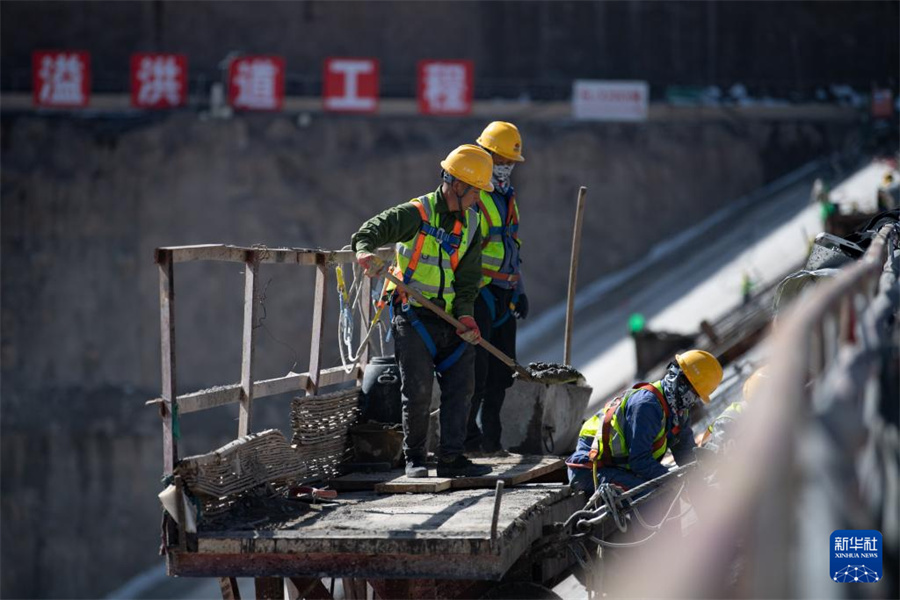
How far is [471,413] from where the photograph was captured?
7.75m

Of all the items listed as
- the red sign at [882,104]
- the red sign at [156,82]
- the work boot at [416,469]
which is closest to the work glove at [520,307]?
the work boot at [416,469]

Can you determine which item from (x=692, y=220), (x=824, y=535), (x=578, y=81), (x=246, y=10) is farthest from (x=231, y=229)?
(x=824, y=535)

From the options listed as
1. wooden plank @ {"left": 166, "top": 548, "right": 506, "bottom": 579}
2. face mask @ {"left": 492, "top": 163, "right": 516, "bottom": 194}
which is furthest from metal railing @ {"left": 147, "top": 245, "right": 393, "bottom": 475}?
face mask @ {"left": 492, "top": 163, "right": 516, "bottom": 194}

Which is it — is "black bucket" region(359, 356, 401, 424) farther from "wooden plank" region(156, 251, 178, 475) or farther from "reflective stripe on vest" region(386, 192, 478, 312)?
"wooden plank" region(156, 251, 178, 475)

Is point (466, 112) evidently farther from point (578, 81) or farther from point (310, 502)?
point (310, 502)

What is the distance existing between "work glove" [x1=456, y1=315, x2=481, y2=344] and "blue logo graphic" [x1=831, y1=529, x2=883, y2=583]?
11.4ft

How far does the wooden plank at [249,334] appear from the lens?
6.10 metres

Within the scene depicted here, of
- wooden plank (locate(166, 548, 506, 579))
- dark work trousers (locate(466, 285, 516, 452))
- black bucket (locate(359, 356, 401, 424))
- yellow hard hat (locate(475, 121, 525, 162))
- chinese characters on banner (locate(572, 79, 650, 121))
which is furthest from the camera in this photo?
chinese characters on banner (locate(572, 79, 650, 121))

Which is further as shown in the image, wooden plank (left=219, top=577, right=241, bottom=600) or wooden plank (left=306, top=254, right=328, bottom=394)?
wooden plank (left=306, top=254, right=328, bottom=394)

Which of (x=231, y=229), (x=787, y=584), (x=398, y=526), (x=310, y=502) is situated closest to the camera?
(x=787, y=584)

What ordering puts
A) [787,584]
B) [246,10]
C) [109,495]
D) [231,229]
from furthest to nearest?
1. [246,10]
2. [231,229]
3. [109,495]
4. [787,584]

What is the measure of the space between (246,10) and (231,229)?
592 centimetres

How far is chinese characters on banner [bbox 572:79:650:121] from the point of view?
1160 inches

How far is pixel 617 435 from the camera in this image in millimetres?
6477
